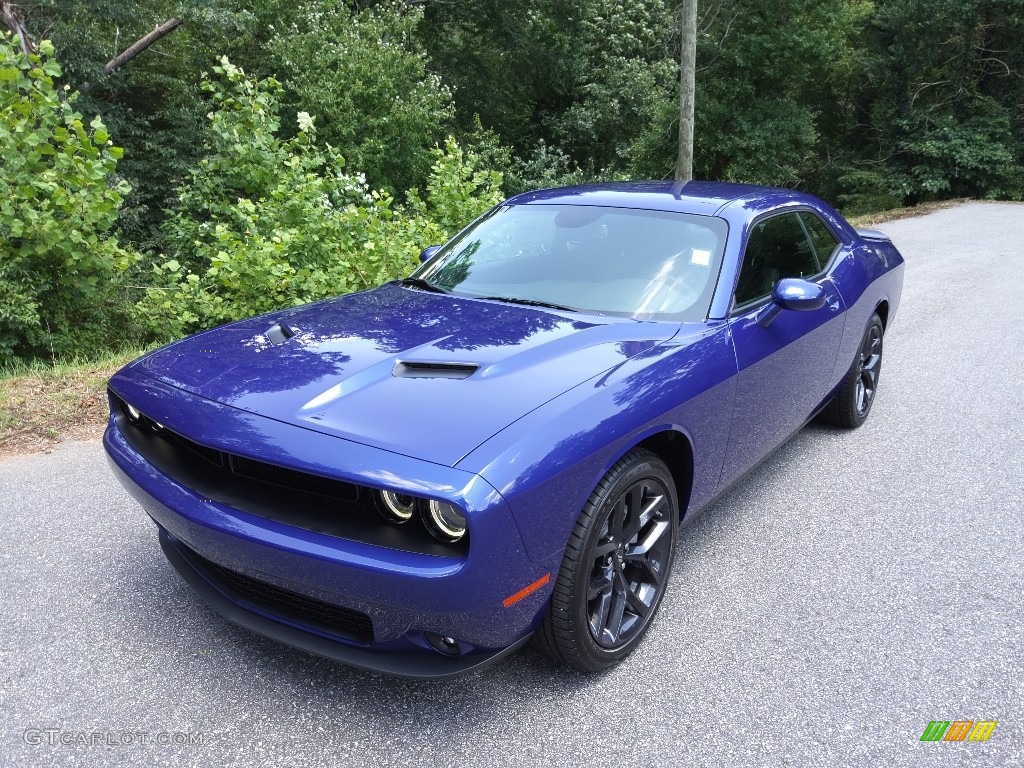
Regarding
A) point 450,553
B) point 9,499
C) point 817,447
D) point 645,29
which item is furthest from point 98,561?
point 645,29

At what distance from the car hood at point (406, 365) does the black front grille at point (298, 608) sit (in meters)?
0.51

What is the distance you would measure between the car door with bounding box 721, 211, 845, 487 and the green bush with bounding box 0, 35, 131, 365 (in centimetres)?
451

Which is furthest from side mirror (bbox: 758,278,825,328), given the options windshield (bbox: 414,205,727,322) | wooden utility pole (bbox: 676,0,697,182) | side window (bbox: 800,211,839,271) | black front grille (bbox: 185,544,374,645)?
wooden utility pole (bbox: 676,0,697,182)

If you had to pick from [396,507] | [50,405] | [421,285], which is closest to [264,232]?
[50,405]

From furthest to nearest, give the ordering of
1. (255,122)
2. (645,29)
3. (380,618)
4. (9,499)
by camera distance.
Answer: (645,29) < (255,122) < (9,499) < (380,618)

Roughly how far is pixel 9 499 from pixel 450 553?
274 centimetres

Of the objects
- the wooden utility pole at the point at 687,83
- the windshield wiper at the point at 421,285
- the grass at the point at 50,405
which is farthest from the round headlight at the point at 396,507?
the wooden utility pole at the point at 687,83

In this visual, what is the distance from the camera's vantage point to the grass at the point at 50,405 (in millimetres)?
4326

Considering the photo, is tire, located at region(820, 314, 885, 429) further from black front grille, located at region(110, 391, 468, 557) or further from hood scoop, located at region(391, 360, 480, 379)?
black front grille, located at region(110, 391, 468, 557)

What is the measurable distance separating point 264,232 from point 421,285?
123 inches

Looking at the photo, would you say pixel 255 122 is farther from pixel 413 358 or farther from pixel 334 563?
pixel 334 563

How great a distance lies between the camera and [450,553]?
6.44 ft

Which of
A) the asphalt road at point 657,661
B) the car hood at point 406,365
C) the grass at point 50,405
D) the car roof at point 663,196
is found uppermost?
the car roof at point 663,196

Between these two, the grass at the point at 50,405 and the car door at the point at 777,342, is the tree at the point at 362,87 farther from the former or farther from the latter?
the car door at the point at 777,342
